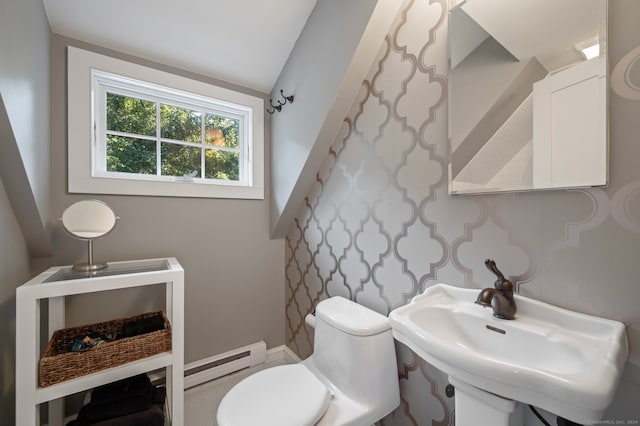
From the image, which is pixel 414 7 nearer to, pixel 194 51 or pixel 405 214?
pixel 405 214

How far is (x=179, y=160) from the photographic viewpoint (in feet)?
5.43

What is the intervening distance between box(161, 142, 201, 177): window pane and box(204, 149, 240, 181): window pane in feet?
0.21

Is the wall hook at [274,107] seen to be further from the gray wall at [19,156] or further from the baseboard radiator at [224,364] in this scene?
the baseboard radiator at [224,364]

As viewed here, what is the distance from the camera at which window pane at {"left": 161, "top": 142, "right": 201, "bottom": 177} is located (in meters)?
1.61

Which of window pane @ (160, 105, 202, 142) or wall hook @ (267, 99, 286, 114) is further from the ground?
wall hook @ (267, 99, 286, 114)

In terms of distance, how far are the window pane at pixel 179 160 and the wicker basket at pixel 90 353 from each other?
2.96 ft

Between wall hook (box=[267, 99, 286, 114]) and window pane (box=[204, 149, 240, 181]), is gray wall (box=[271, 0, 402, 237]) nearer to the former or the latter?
wall hook (box=[267, 99, 286, 114])

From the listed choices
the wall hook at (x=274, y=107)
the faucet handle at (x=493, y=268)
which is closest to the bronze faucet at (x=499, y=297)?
the faucet handle at (x=493, y=268)

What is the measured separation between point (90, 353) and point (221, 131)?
140 centimetres

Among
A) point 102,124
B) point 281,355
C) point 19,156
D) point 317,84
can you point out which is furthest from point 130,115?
point 281,355

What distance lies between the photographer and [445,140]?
37.4 inches

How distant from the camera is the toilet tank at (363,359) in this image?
1.03 metres

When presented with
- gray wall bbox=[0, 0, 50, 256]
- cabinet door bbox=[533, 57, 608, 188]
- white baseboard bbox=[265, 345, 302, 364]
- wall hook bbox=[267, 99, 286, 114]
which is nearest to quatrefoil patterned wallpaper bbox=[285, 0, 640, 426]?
cabinet door bbox=[533, 57, 608, 188]

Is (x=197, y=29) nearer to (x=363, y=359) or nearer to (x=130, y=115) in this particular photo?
(x=130, y=115)
